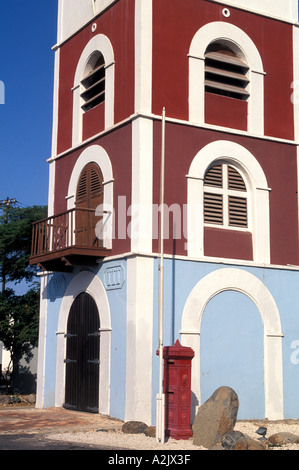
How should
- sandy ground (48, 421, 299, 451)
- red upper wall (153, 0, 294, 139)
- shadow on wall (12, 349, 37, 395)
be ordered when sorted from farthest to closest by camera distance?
shadow on wall (12, 349, 37, 395) < red upper wall (153, 0, 294, 139) < sandy ground (48, 421, 299, 451)

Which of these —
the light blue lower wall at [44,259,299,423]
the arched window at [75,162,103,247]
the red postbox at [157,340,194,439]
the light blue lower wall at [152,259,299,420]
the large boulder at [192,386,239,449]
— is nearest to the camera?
the large boulder at [192,386,239,449]

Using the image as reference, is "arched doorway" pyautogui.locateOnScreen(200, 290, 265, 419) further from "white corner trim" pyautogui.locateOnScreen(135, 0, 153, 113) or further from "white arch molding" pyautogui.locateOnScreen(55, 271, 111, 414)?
"white corner trim" pyautogui.locateOnScreen(135, 0, 153, 113)

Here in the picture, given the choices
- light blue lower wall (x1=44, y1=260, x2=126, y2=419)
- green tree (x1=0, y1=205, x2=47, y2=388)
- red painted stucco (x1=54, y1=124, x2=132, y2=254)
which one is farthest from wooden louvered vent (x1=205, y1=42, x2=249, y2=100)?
green tree (x1=0, y1=205, x2=47, y2=388)

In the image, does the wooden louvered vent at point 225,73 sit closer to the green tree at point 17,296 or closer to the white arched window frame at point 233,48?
the white arched window frame at point 233,48

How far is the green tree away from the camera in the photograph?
27.5 meters

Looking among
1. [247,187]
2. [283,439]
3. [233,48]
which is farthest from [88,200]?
[283,439]

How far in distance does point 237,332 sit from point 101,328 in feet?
10.4

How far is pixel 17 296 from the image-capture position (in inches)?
1128

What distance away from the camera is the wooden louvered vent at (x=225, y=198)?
17.1 meters

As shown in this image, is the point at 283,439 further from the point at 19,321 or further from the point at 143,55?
the point at 19,321

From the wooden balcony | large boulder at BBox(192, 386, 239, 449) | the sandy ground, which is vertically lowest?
the sandy ground

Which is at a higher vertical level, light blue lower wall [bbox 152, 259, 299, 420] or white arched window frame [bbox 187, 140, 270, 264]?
white arched window frame [bbox 187, 140, 270, 264]

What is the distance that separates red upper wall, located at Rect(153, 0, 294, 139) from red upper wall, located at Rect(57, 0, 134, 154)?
0.70 m

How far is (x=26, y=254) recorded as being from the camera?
28953 mm
